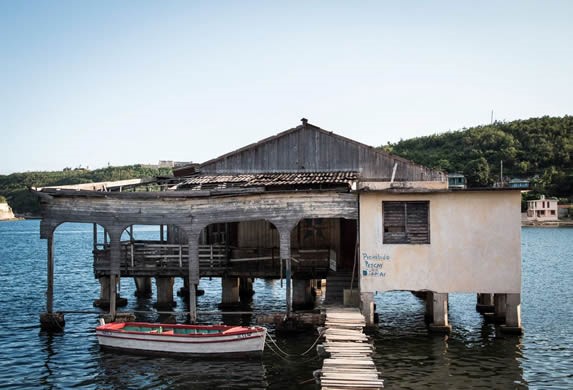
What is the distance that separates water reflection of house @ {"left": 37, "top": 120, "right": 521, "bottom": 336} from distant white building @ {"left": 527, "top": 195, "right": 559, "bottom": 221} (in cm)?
11225

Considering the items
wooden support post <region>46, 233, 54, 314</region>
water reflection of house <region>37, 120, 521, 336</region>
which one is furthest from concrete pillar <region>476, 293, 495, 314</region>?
wooden support post <region>46, 233, 54, 314</region>

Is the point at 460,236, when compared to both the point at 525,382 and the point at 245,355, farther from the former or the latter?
the point at 245,355

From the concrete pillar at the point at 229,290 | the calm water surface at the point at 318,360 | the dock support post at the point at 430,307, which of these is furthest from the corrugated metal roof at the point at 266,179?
the calm water surface at the point at 318,360

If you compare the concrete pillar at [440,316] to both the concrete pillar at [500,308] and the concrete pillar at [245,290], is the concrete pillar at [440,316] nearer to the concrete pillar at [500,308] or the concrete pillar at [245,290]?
the concrete pillar at [500,308]

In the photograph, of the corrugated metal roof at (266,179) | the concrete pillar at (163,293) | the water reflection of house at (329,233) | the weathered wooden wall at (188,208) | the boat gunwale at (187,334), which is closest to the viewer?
the boat gunwale at (187,334)

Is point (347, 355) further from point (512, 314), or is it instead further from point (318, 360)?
point (512, 314)

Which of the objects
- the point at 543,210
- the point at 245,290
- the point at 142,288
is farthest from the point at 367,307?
the point at 543,210

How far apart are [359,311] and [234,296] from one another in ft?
32.4

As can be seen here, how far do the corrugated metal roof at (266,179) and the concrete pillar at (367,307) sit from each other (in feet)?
19.4

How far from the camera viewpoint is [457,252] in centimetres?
2484

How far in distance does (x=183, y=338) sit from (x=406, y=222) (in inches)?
416

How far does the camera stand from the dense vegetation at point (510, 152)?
419 ft

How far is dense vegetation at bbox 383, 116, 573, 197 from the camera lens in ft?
419

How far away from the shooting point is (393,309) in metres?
34.0
